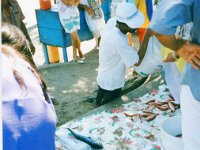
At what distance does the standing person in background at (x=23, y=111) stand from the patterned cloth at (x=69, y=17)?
4.69 meters

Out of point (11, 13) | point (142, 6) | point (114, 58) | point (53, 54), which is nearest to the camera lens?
point (114, 58)

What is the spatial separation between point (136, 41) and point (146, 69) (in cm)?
346

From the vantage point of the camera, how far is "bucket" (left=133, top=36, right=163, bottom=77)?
391 cm

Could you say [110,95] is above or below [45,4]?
below

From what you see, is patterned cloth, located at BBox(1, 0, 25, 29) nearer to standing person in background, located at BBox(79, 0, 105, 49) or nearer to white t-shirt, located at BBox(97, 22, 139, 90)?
white t-shirt, located at BBox(97, 22, 139, 90)

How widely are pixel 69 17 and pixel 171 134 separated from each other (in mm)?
3504

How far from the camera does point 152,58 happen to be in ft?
13.1

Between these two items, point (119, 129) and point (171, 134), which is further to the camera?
point (119, 129)

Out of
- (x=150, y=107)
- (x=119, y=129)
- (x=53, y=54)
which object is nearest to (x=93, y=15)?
(x=53, y=54)

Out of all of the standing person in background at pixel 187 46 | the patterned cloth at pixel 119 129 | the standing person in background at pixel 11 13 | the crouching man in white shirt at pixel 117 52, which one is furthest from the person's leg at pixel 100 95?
the standing person in background at pixel 187 46

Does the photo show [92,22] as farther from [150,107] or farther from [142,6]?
[150,107]

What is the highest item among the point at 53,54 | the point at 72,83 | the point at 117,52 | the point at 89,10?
the point at 89,10

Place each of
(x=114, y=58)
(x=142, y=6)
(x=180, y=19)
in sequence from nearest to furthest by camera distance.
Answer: (x=180, y=19), (x=114, y=58), (x=142, y=6)

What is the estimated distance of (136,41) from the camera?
298 inches
